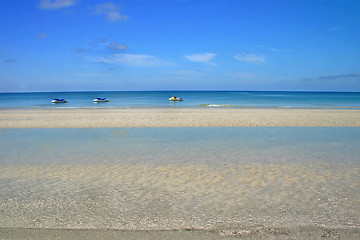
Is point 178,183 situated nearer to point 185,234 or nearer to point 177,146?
point 185,234

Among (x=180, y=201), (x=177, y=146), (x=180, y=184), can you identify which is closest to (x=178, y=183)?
(x=180, y=184)

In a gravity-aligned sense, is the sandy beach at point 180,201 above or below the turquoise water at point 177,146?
below

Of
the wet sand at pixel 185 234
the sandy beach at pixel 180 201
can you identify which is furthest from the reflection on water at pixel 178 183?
the wet sand at pixel 185 234

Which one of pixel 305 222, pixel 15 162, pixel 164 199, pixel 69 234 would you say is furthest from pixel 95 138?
pixel 305 222

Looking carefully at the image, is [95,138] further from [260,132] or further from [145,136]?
[260,132]

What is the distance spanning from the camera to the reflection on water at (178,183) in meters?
5.69

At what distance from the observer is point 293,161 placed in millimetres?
→ 10516

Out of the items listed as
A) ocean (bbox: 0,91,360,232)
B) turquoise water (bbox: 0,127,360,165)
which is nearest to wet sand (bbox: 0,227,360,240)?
ocean (bbox: 0,91,360,232)

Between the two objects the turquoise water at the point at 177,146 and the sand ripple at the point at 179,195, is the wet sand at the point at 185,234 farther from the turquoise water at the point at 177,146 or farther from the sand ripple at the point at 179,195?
the turquoise water at the point at 177,146

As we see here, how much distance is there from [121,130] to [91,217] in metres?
13.3

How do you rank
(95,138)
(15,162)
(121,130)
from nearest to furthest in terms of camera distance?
1. (15,162)
2. (95,138)
3. (121,130)

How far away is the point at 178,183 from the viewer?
26.1 ft

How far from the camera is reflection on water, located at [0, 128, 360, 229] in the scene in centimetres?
569

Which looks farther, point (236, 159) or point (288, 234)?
point (236, 159)
